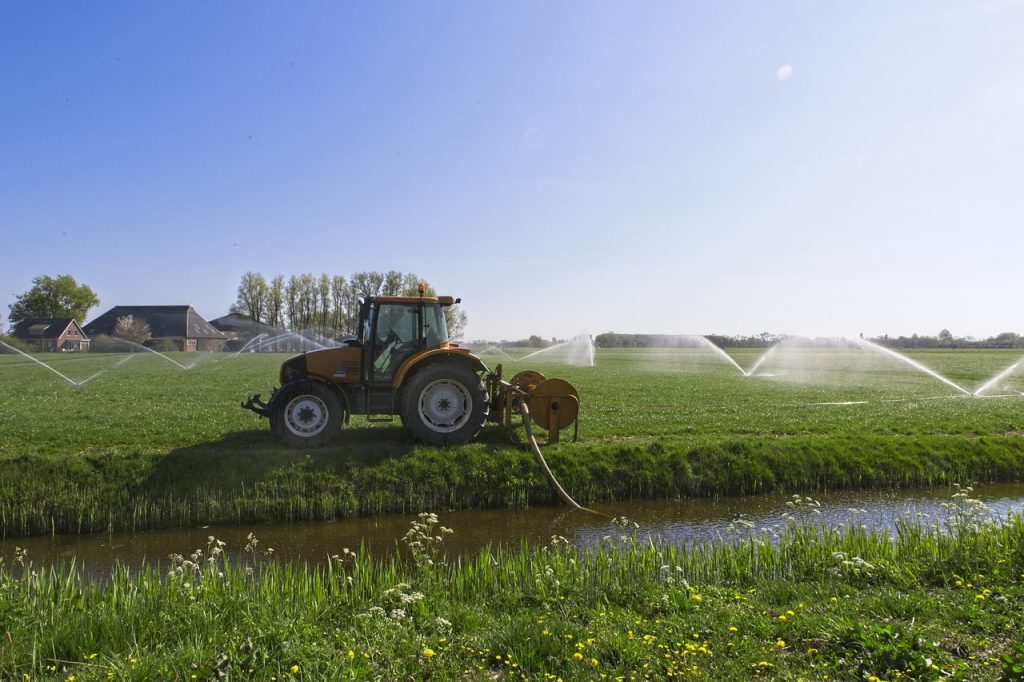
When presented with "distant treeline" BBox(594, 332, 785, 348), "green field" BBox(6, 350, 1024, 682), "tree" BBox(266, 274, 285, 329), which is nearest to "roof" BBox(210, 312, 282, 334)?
"tree" BBox(266, 274, 285, 329)

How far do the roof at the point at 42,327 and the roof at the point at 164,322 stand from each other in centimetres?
539

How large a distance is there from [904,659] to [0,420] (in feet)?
54.6

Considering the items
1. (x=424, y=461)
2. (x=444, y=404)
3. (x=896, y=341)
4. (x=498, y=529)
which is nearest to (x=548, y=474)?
(x=498, y=529)

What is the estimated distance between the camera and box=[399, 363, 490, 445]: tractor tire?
33.9 feet

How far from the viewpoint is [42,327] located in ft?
263

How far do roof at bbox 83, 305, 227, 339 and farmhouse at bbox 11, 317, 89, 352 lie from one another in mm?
4445

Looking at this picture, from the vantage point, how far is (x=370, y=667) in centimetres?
402

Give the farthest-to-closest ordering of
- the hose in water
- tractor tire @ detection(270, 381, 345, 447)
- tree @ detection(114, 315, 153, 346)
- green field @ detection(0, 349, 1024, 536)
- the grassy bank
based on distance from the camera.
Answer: tree @ detection(114, 315, 153, 346)
tractor tire @ detection(270, 381, 345, 447)
the hose in water
green field @ detection(0, 349, 1024, 536)
the grassy bank

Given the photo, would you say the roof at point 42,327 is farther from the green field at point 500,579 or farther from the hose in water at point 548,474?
the hose in water at point 548,474

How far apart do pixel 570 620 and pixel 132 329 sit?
3901 inches

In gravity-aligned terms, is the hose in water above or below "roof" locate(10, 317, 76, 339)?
below

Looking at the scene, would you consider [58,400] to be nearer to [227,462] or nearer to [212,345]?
[227,462]

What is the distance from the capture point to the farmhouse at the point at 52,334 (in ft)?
253

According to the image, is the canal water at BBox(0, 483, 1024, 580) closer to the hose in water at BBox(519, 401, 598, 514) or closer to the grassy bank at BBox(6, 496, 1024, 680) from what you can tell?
the hose in water at BBox(519, 401, 598, 514)
